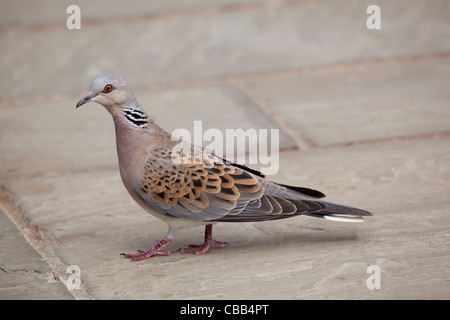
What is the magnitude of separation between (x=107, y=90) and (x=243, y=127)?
2478mm

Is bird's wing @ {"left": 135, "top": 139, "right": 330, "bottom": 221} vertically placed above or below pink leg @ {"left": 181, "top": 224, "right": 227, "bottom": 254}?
above

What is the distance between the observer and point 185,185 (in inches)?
181

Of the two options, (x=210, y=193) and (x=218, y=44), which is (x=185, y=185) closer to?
(x=210, y=193)

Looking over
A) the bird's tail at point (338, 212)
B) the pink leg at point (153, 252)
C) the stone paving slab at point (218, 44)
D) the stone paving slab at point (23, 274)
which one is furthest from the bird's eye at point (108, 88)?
the stone paving slab at point (218, 44)

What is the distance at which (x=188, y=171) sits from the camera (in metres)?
4.60

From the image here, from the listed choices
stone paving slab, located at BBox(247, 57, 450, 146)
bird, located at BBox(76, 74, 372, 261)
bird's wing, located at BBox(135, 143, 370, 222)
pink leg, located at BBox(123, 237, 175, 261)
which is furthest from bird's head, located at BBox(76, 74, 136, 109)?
stone paving slab, located at BBox(247, 57, 450, 146)

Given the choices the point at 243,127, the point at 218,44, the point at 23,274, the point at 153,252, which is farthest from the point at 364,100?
the point at 23,274

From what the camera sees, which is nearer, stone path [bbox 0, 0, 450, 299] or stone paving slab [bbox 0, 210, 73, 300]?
stone paving slab [bbox 0, 210, 73, 300]

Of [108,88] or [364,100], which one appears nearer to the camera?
Answer: [108,88]

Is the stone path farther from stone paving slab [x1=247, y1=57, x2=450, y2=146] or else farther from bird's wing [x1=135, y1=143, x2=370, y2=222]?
bird's wing [x1=135, y1=143, x2=370, y2=222]

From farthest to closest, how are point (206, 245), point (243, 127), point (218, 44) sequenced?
point (218, 44), point (243, 127), point (206, 245)

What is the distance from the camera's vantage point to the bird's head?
4629 mm

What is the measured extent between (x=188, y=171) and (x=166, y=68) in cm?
437

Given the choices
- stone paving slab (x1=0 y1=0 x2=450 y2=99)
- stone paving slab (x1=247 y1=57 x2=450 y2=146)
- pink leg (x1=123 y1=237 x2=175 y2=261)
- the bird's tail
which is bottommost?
pink leg (x1=123 y1=237 x2=175 y2=261)
